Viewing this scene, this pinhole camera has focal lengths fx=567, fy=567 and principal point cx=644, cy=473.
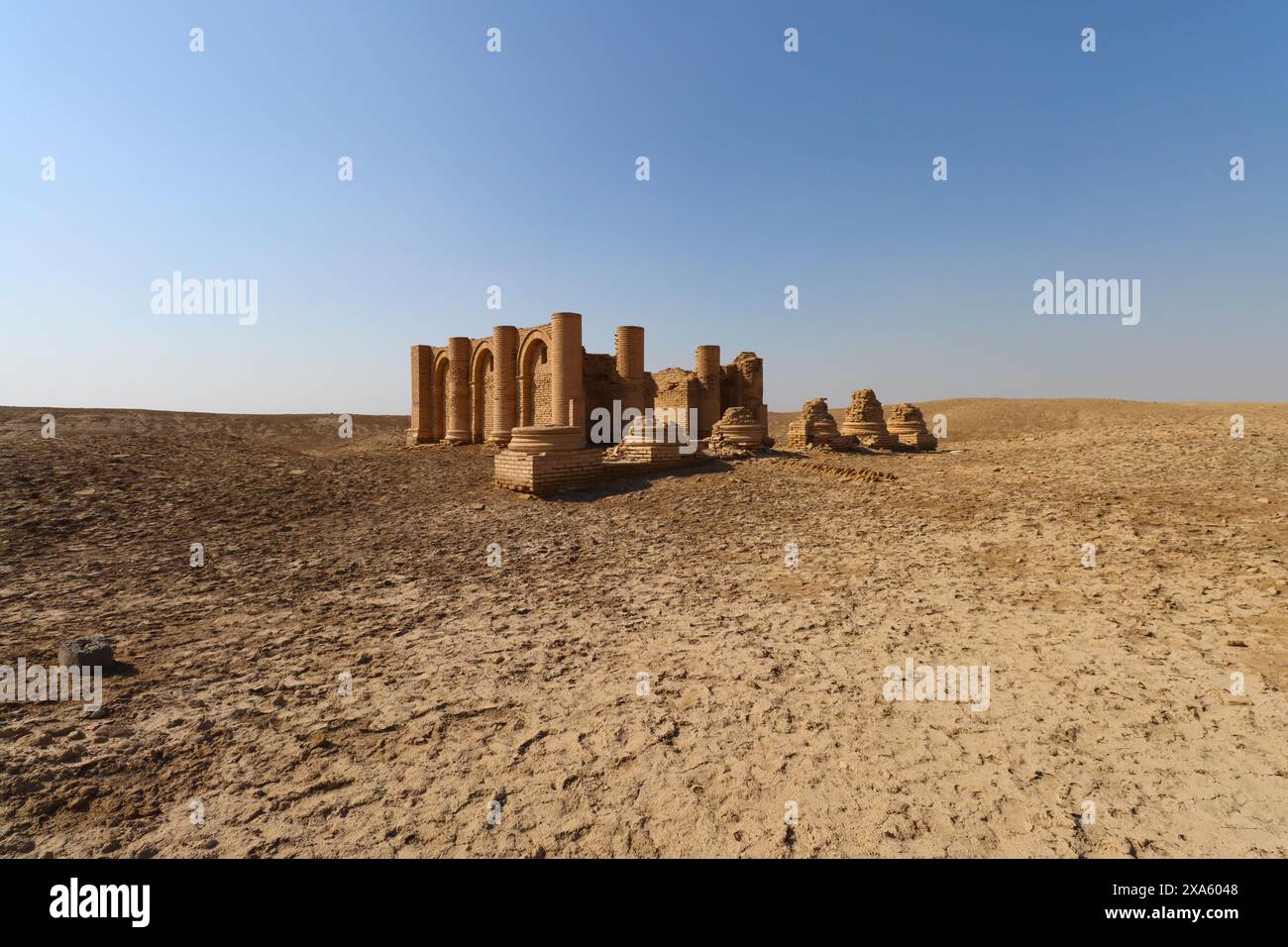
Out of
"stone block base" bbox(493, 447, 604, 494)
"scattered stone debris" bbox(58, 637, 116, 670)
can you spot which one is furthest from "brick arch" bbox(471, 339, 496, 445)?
"scattered stone debris" bbox(58, 637, 116, 670)

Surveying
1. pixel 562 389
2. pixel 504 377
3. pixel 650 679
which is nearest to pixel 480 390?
pixel 504 377

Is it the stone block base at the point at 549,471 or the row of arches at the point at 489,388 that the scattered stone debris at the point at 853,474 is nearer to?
the stone block base at the point at 549,471

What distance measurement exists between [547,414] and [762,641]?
1644cm

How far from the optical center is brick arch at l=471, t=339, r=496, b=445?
23.4 meters

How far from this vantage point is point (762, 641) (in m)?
4.31

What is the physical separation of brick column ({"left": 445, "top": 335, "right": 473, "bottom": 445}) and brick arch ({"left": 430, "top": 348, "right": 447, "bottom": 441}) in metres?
1.51

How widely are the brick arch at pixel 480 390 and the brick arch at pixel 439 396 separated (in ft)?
7.81

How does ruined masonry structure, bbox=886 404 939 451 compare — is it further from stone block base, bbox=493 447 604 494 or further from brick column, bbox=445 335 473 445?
brick column, bbox=445 335 473 445

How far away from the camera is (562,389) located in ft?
Answer: 58.6

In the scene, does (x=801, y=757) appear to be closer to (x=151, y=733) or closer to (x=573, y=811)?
(x=573, y=811)

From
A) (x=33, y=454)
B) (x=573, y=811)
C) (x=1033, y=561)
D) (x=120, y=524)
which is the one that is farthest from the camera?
(x=33, y=454)

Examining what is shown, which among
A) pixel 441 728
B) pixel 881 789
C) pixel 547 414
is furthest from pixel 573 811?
pixel 547 414

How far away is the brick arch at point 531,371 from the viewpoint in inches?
805
